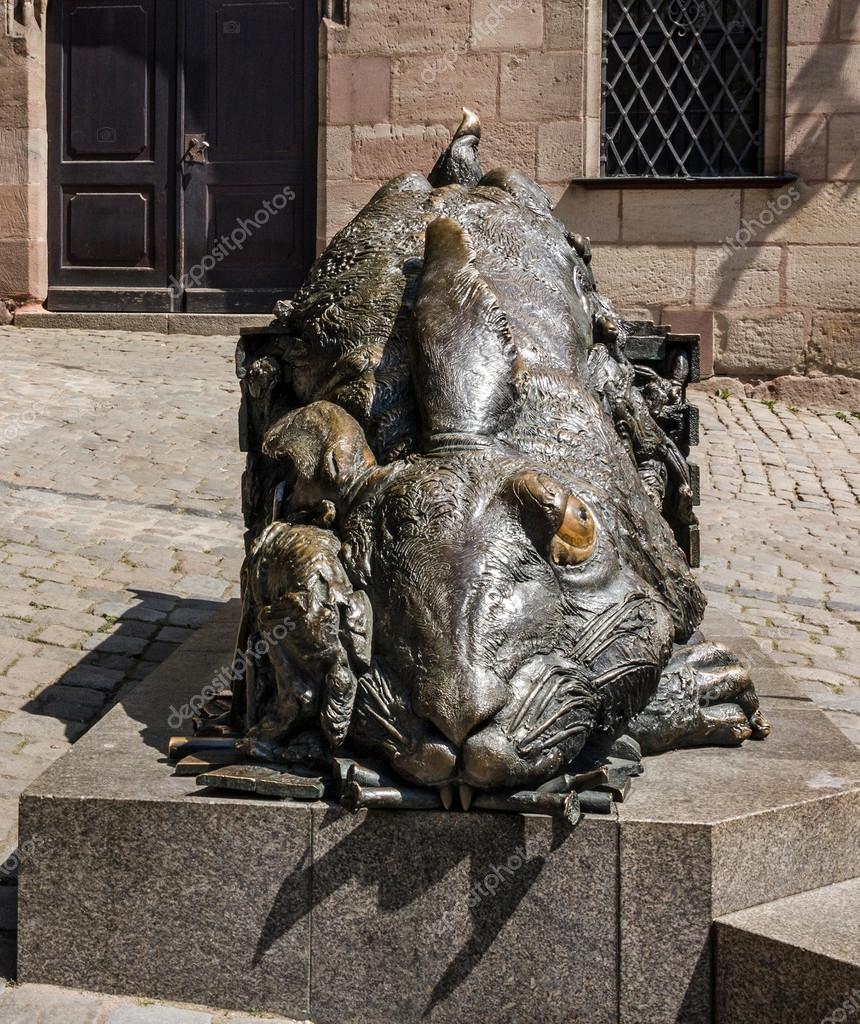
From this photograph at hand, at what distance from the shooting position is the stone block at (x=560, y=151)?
12281 millimetres

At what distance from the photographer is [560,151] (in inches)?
486

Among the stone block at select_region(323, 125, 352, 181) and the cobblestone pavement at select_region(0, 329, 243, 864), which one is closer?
the cobblestone pavement at select_region(0, 329, 243, 864)

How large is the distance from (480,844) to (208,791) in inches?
22.8

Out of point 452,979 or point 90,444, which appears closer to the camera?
point 452,979

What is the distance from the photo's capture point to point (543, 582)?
291 centimetres

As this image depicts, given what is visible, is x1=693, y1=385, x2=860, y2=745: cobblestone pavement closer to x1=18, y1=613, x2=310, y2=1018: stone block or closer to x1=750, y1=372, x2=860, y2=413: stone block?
x1=750, y1=372, x2=860, y2=413: stone block

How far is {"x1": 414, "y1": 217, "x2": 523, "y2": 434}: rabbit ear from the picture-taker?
3.25 m

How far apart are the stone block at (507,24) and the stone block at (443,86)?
0.45ft

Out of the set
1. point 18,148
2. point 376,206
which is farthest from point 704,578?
point 18,148

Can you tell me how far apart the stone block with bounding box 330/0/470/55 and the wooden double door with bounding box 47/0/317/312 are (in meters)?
0.56

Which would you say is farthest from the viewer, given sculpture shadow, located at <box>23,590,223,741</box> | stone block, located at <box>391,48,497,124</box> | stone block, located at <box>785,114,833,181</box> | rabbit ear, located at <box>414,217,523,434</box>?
stone block, located at <box>391,48,497,124</box>

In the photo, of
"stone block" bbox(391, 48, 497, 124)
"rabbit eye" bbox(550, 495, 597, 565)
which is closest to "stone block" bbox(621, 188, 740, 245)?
"stone block" bbox(391, 48, 497, 124)

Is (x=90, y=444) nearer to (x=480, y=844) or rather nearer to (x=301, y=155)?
(x=301, y=155)

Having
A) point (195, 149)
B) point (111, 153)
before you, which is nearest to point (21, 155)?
point (111, 153)
